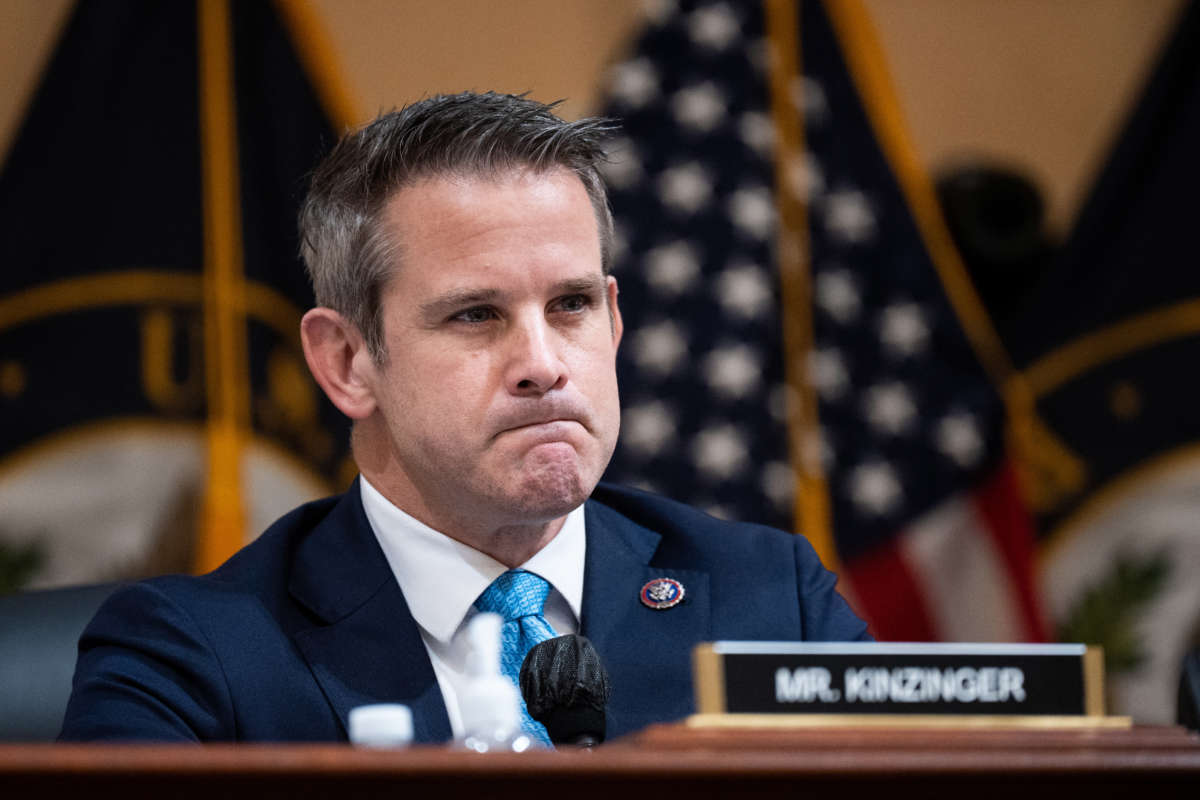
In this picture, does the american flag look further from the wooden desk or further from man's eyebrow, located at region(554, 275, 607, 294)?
the wooden desk

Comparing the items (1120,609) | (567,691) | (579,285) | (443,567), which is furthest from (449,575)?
(1120,609)

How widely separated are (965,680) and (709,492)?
127 inches

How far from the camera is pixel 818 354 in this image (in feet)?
14.8

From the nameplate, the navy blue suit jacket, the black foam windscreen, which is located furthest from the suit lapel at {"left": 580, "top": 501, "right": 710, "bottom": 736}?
the nameplate

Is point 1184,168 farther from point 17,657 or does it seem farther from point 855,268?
point 17,657

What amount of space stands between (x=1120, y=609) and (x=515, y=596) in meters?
3.01

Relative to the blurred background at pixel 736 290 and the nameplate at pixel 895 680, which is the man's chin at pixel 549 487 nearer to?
the nameplate at pixel 895 680

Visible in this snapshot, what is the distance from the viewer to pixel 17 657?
7.16 feet

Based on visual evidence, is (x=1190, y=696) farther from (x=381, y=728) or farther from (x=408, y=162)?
(x=408, y=162)

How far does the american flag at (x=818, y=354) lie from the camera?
14.6ft

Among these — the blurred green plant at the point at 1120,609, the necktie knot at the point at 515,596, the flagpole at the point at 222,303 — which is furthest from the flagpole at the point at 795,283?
the necktie knot at the point at 515,596

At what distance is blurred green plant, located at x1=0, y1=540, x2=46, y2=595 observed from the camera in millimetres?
4148

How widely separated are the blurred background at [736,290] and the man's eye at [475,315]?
2234 mm

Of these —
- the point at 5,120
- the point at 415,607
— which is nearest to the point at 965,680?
the point at 415,607
